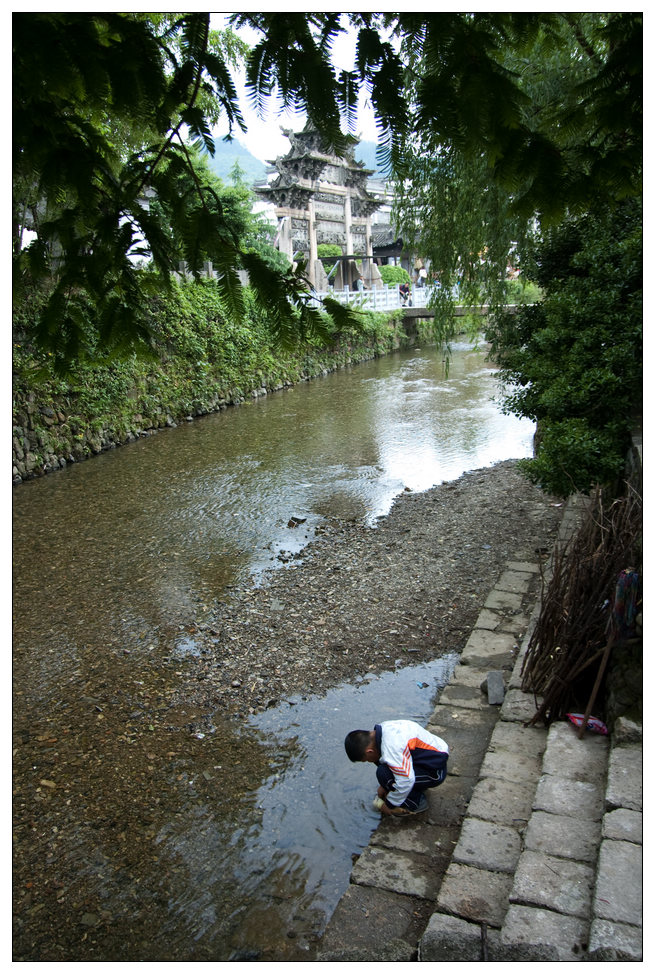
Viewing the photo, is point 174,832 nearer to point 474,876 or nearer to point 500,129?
point 474,876

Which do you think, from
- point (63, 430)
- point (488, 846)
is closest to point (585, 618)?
point (488, 846)

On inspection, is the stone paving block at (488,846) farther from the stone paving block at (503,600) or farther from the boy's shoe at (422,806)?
the stone paving block at (503,600)

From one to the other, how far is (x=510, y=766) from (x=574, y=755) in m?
0.38

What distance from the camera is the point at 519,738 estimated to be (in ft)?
13.0

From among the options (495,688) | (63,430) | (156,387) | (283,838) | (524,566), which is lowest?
(283,838)

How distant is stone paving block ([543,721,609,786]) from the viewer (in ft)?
11.1

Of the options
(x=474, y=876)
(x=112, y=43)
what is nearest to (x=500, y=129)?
(x=112, y=43)

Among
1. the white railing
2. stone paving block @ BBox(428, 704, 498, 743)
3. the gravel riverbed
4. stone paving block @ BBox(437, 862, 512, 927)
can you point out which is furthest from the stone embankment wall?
the white railing

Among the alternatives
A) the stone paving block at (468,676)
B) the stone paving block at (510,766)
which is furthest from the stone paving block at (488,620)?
the stone paving block at (510,766)

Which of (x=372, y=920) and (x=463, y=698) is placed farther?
(x=463, y=698)

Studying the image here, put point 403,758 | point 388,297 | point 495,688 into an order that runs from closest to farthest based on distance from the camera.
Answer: point 403,758 < point 495,688 < point 388,297

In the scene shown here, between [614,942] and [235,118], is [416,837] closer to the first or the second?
[614,942]

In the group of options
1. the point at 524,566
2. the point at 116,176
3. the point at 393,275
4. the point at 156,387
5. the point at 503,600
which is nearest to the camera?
the point at 116,176

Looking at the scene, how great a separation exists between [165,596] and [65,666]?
140 centimetres
